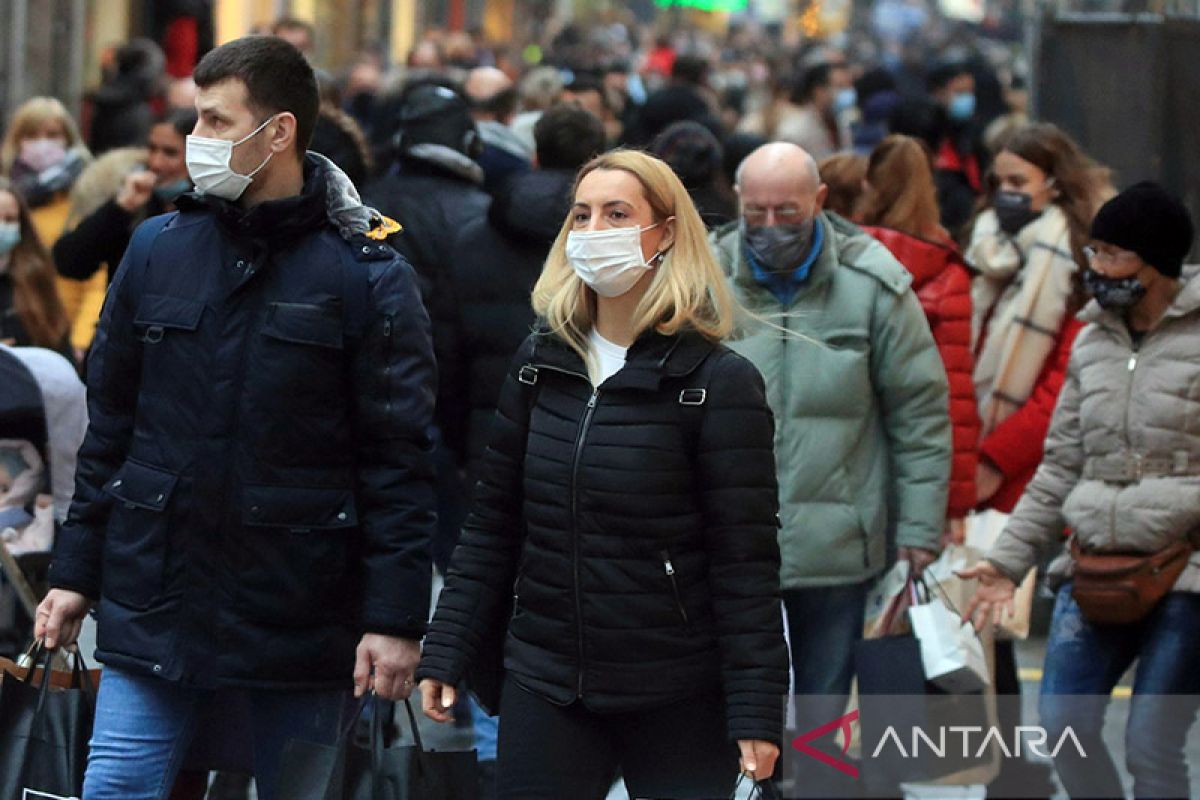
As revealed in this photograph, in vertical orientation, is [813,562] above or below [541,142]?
below

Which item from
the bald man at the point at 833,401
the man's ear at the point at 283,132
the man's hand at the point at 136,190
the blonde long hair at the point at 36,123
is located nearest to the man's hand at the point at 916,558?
the bald man at the point at 833,401

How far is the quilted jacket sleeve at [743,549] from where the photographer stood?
461 centimetres

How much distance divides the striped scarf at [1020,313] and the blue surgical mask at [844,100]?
31.3 ft

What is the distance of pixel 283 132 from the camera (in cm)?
499

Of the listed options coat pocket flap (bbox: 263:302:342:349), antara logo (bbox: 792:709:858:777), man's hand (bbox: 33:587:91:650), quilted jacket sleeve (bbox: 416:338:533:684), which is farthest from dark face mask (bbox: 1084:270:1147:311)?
man's hand (bbox: 33:587:91:650)

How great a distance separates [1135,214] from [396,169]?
310cm

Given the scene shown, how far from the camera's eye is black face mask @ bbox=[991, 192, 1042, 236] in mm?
8273

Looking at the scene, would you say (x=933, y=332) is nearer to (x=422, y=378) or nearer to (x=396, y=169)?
(x=396, y=169)

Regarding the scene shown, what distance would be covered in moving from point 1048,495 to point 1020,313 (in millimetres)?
1646

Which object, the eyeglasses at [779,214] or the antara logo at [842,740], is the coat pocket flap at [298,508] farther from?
the antara logo at [842,740]

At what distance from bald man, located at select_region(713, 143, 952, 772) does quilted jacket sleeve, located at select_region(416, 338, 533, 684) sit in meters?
1.64

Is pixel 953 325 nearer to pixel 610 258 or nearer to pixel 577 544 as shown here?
pixel 610 258

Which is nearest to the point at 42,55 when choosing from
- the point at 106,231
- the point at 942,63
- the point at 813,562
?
the point at 942,63

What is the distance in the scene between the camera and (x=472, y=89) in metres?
12.4
